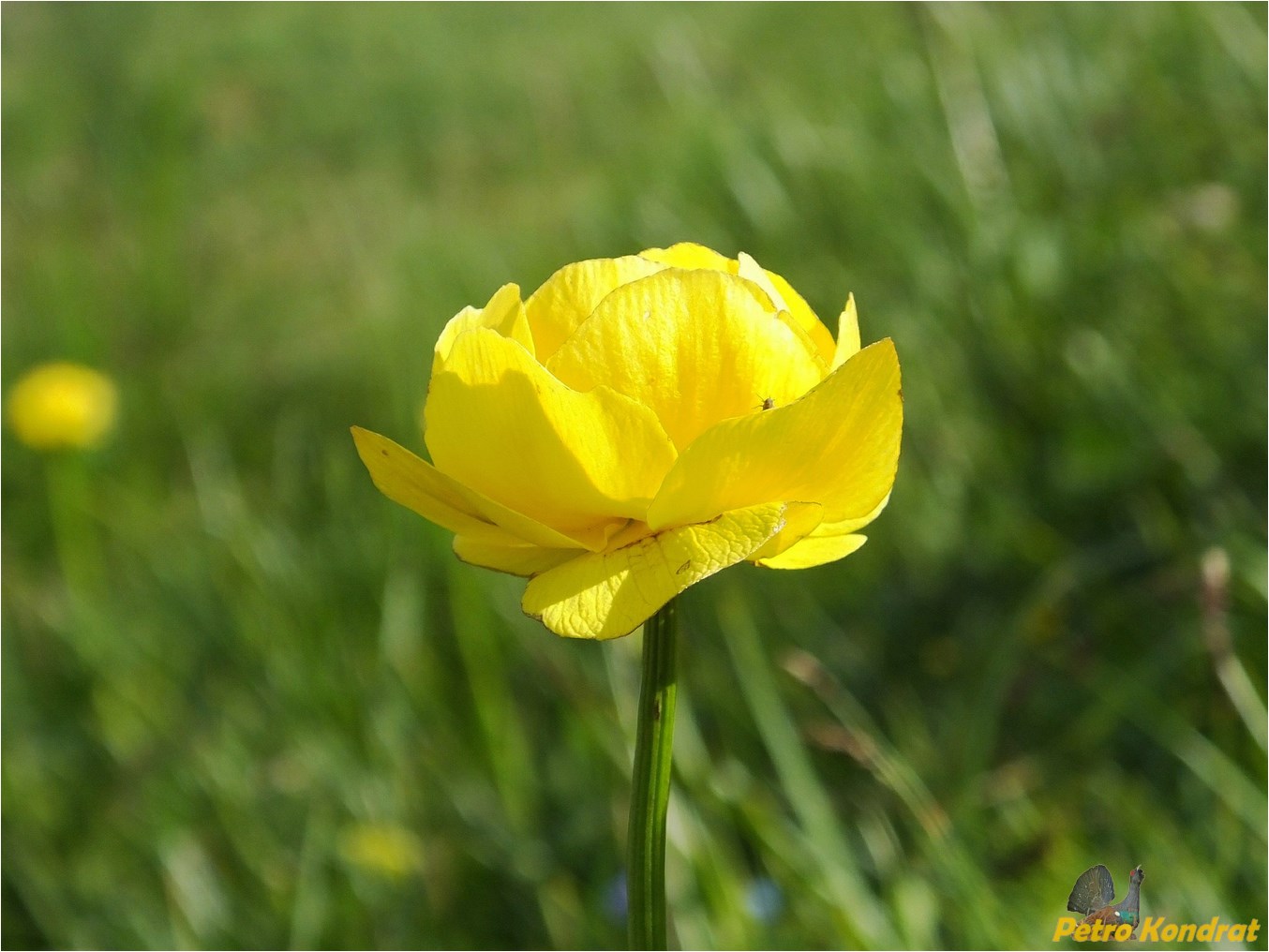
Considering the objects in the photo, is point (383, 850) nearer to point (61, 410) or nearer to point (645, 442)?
point (645, 442)

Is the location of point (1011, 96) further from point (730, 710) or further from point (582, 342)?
point (582, 342)

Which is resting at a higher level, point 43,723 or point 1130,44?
point 1130,44

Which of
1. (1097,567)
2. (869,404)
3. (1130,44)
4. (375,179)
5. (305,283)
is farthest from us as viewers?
(375,179)

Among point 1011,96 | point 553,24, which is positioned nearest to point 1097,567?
point 1011,96

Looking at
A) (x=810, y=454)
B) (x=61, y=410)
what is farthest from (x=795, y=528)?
(x=61, y=410)

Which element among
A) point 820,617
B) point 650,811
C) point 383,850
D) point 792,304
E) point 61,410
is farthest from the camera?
point 61,410

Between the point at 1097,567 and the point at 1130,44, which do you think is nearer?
the point at 1097,567

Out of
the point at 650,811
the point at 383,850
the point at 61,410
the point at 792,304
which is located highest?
the point at 792,304

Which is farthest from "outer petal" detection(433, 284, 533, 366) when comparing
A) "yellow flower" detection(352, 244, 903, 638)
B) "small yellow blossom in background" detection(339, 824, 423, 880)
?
"small yellow blossom in background" detection(339, 824, 423, 880)
